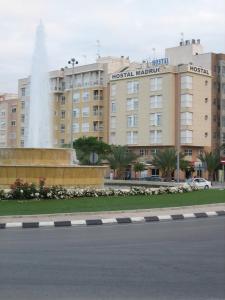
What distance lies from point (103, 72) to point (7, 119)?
27685 mm

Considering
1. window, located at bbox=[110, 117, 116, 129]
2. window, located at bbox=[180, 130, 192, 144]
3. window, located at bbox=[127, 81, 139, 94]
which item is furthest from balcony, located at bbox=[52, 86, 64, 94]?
window, located at bbox=[180, 130, 192, 144]

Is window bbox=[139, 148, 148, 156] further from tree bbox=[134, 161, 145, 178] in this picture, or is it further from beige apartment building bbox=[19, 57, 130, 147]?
beige apartment building bbox=[19, 57, 130, 147]

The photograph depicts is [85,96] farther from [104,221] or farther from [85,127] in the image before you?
[104,221]

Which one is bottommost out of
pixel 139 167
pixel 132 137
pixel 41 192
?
pixel 139 167

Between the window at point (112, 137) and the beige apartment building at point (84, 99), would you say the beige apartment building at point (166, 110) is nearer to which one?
the window at point (112, 137)

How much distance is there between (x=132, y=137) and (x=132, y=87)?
775 centimetres

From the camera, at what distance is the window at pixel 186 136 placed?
3351 inches

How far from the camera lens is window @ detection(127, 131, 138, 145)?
9076cm

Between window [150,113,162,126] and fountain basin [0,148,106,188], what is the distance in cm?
5942

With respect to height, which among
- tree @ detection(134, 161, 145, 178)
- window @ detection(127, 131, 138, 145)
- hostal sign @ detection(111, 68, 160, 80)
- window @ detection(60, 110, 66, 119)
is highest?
hostal sign @ detection(111, 68, 160, 80)

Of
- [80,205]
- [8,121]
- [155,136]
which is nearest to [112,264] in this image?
[80,205]

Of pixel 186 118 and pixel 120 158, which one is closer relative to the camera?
pixel 120 158

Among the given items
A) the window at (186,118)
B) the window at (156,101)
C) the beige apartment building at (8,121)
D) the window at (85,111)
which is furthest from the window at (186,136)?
the beige apartment building at (8,121)

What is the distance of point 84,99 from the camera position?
99.5 m
